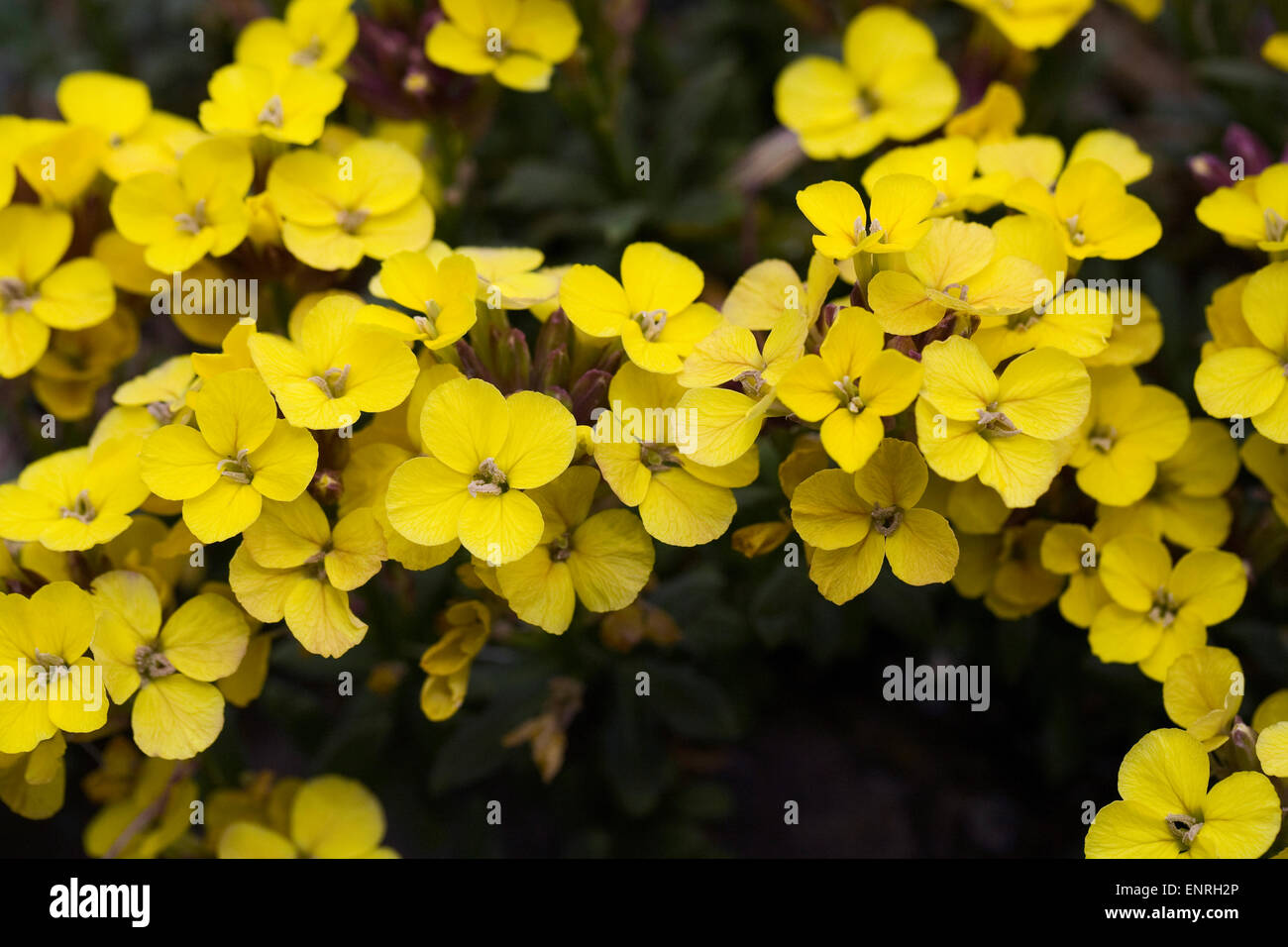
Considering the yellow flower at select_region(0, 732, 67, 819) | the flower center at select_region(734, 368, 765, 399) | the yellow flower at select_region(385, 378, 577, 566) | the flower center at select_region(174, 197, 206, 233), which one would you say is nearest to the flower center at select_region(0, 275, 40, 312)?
the flower center at select_region(174, 197, 206, 233)

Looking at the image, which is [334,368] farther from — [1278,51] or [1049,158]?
[1278,51]

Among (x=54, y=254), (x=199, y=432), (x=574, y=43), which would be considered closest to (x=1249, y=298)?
(x=574, y=43)

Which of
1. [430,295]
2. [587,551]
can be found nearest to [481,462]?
[587,551]

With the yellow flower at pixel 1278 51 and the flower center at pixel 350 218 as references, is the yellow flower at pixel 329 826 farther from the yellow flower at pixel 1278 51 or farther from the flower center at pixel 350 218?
the yellow flower at pixel 1278 51

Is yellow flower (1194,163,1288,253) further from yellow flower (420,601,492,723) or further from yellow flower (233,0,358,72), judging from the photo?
yellow flower (233,0,358,72)

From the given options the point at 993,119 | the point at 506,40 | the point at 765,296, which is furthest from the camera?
the point at 506,40

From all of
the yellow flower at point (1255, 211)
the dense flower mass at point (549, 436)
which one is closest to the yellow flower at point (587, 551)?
the dense flower mass at point (549, 436)

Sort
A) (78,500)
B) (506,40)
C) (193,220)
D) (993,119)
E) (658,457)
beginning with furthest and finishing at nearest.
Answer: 1. (506,40)
2. (993,119)
3. (193,220)
4. (78,500)
5. (658,457)
